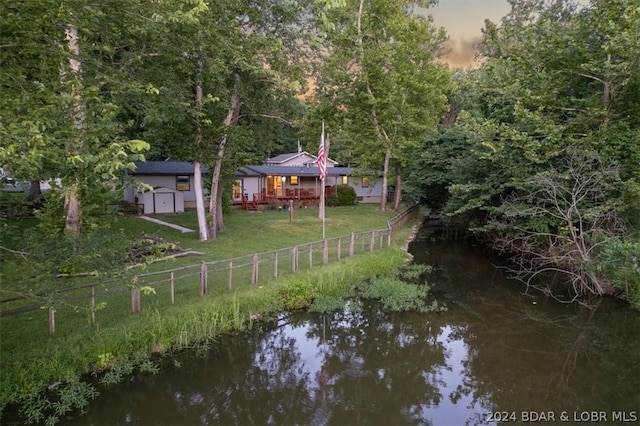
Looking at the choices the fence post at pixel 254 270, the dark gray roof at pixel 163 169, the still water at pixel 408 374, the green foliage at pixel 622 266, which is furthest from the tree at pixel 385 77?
the still water at pixel 408 374

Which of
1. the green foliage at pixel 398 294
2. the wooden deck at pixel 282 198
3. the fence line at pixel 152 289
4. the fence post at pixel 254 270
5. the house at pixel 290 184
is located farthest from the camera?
the house at pixel 290 184

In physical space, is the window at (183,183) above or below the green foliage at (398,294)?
above

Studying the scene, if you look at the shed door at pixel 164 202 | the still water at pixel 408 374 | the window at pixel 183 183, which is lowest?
the still water at pixel 408 374

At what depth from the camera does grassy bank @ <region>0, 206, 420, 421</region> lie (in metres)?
6.22

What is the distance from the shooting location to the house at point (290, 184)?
3086cm

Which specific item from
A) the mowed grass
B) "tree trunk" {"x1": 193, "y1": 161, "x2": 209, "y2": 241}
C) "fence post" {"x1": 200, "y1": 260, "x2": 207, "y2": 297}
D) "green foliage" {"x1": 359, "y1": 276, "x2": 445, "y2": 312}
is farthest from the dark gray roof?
"fence post" {"x1": 200, "y1": 260, "x2": 207, "y2": 297}

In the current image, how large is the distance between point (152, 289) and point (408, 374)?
5281 mm

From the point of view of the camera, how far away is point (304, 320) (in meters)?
10.2

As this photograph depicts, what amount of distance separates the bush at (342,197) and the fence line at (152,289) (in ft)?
57.0

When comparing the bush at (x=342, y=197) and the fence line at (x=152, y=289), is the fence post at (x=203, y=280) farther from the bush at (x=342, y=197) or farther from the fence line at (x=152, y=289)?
the bush at (x=342, y=197)

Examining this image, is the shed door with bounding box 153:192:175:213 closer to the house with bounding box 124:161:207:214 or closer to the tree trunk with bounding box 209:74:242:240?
the house with bounding box 124:161:207:214

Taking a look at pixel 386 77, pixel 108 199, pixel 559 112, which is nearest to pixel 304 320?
pixel 108 199

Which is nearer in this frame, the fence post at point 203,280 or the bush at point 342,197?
the fence post at point 203,280

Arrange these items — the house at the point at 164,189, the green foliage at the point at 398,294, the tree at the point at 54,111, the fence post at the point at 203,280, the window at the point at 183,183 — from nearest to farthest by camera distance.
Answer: the tree at the point at 54,111 < the fence post at the point at 203,280 < the green foliage at the point at 398,294 < the house at the point at 164,189 < the window at the point at 183,183
